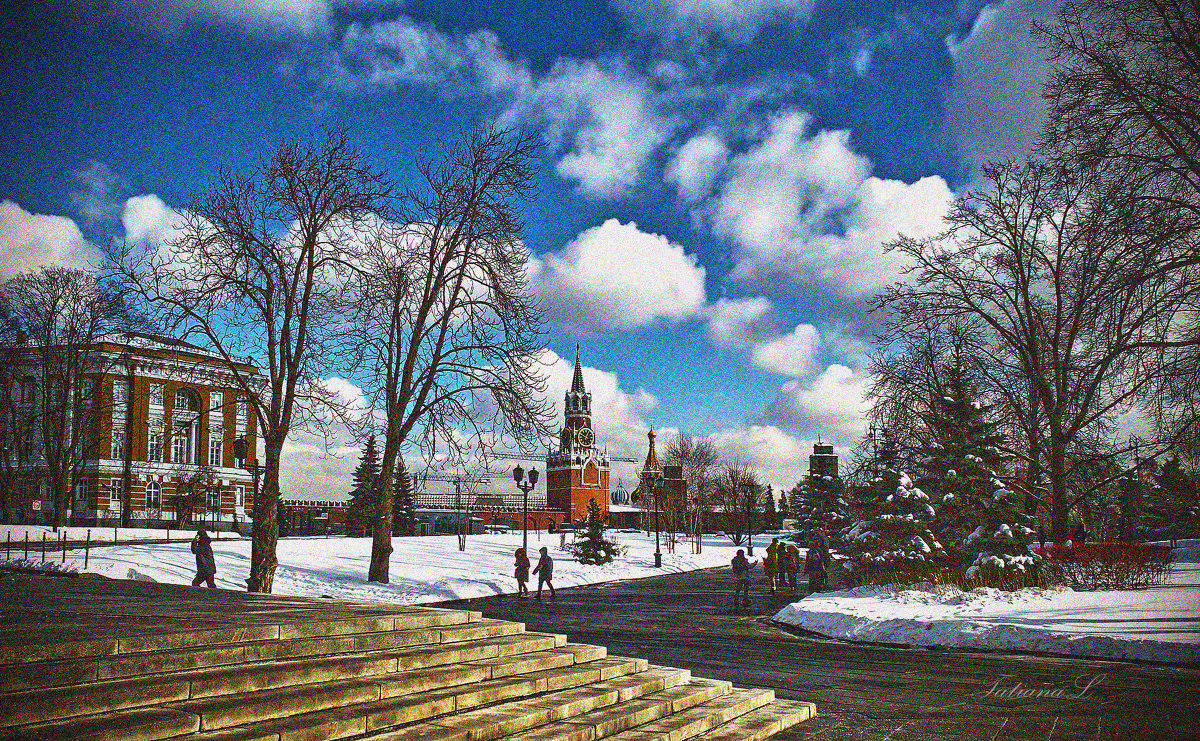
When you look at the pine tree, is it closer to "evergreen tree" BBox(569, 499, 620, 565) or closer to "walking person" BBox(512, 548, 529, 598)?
"walking person" BBox(512, 548, 529, 598)

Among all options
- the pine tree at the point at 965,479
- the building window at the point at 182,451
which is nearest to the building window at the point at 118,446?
the building window at the point at 182,451

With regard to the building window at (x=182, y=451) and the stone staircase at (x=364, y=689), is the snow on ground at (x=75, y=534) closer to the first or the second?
the building window at (x=182, y=451)

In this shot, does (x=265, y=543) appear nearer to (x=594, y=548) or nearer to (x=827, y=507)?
(x=594, y=548)

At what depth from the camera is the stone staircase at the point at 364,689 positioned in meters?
4.75

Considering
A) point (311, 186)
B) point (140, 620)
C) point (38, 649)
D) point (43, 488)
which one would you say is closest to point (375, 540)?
point (311, 186)

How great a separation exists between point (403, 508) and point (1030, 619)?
174 feet

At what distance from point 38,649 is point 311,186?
1672 cm

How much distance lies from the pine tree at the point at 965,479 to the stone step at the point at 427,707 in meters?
17.2

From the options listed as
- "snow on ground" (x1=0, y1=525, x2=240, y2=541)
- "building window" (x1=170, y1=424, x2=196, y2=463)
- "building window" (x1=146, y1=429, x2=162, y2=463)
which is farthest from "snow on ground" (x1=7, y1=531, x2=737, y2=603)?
"building window" (x1=170, y1=424, x2=196, y2=463)

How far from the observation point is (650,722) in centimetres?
744

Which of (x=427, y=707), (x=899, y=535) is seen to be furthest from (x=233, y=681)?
(x=899, y=535)

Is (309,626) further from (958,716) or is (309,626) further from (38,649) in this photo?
(958,716)

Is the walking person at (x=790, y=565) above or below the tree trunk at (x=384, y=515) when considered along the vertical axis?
below

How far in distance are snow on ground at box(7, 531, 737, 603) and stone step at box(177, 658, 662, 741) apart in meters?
15.9
